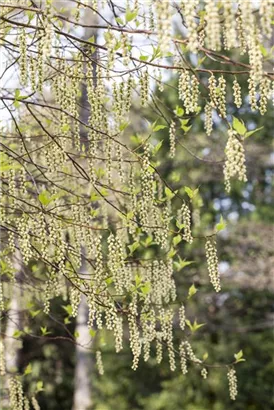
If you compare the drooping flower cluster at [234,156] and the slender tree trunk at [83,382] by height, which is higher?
the slender tree trunk at [83,382]

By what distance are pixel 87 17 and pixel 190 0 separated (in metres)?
6.49

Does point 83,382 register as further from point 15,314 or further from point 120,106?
point 120,106

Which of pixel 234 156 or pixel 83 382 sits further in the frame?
pixel 83 382

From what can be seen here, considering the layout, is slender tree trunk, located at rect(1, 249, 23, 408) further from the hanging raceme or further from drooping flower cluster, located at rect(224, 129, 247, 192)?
drooping flower cluster, located at rect(224, 129, 247, 192)

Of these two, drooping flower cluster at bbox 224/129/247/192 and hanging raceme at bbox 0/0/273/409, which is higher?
hanging raceme at bbox 0/0/273/409

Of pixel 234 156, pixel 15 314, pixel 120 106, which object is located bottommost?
pixel 234 156

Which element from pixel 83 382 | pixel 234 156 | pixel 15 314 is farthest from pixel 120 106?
pixel 83 382

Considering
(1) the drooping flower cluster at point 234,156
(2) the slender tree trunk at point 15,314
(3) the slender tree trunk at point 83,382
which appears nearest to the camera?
(1) the drooping flower cluster at point 234,156

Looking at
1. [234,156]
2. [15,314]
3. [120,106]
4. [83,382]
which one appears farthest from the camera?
[83,382]

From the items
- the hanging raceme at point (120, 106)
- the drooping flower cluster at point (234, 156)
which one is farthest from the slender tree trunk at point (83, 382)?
the drooping flower cluster at point (234, 156)

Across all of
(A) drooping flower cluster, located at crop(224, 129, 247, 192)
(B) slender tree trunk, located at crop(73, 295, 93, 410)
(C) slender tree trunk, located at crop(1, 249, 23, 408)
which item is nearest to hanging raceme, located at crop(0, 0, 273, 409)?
(A) drooping flower cluster, located at crop(224, 129, 247, 192)

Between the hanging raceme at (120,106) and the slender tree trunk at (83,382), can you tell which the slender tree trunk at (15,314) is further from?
the slender tree trunk at (83,382)

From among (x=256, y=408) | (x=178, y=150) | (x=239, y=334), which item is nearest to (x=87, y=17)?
(x=178, y=150)

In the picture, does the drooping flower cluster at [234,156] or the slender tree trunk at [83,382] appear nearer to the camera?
the drooping flower cluster at [234,156]
